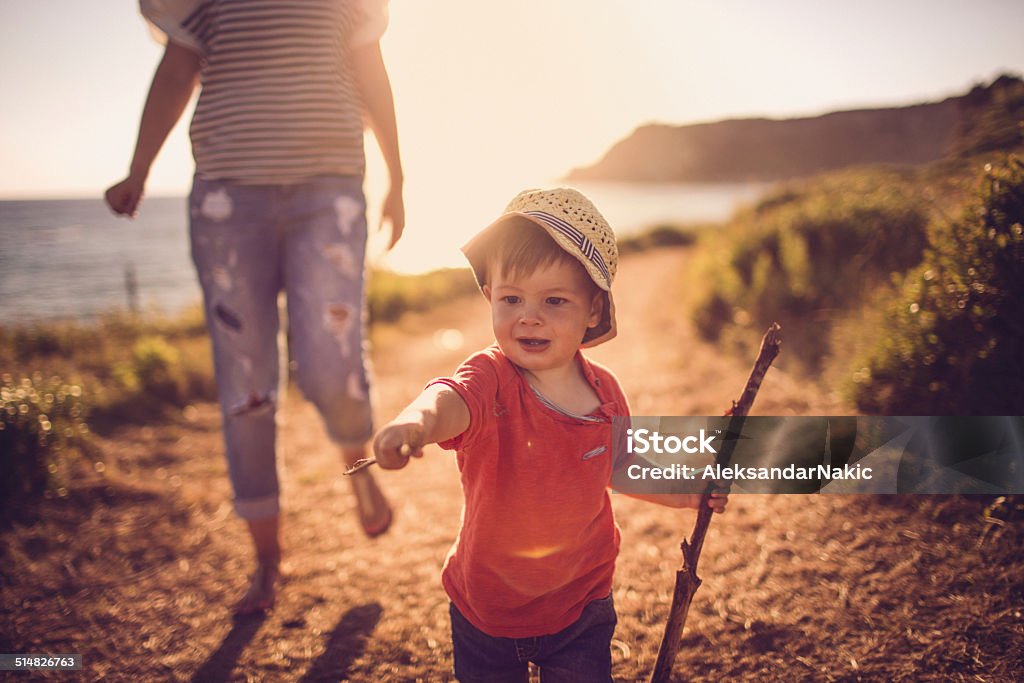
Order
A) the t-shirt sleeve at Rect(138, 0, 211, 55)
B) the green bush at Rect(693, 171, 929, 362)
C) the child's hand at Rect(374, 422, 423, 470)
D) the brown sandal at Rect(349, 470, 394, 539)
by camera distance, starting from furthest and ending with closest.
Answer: the green bush at Rect(693, 171, 929, 362), the brown sandal at Rect(349, 470, 394, 539), the t-shirt sleeve at Rect(138, 0, 211, 55), the child's hand at Rect(374, 422, 423, 470)

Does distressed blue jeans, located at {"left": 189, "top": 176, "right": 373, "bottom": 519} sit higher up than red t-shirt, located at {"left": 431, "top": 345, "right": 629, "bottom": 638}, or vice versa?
distressed blue jeans, located at {"left": 189, "top": 176, "right": 373, "bottom": 519}

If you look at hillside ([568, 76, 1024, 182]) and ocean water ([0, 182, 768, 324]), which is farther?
ocean water ([0, 182, 768, 324])

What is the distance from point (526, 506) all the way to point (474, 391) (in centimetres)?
35

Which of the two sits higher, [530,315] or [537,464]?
[530,315]

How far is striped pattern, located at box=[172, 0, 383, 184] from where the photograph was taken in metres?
2.02

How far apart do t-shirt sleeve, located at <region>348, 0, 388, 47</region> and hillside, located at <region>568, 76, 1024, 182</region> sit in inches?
64.0

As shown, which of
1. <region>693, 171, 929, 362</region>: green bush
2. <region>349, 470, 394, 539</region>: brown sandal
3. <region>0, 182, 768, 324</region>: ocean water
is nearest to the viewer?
<region>349, 470, 394, 539</region>: brown sandal

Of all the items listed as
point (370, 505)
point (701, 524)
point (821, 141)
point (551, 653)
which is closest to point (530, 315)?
point (701, 524)

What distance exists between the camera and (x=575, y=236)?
138cm

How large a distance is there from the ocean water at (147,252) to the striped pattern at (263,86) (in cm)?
58

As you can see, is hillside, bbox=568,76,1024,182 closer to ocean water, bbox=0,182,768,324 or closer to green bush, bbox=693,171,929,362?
green bush, bbox=693,171,929,362

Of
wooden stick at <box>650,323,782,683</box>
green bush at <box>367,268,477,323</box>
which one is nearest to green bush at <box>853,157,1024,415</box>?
wooden stick at <box>650,323,782,683</box>

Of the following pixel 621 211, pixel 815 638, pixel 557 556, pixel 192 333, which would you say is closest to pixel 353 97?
pixel 557 556

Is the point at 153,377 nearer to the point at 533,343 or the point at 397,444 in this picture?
the point at 533,343
